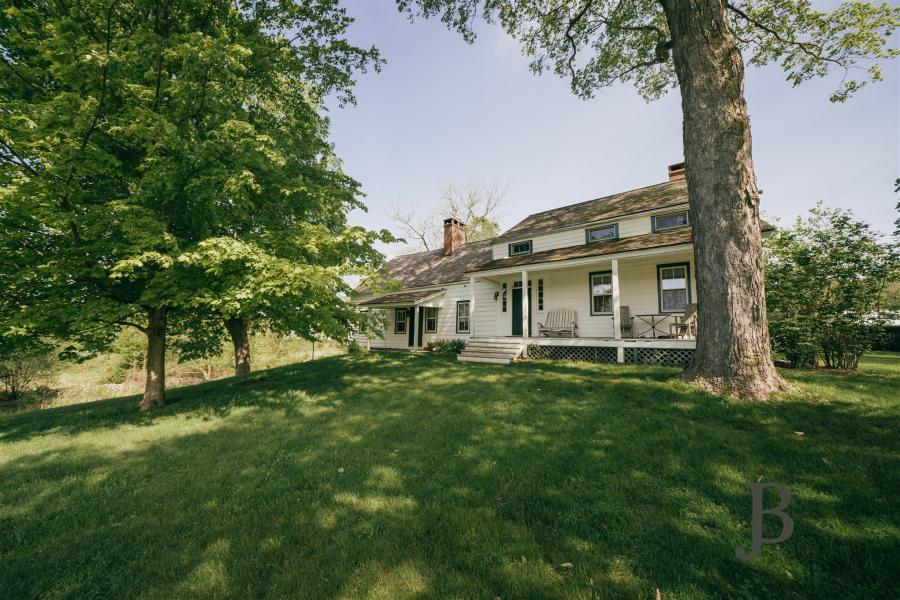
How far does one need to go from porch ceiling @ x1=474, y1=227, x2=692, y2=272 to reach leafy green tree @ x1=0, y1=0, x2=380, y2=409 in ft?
25.5

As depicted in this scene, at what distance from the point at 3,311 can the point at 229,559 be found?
307 inches

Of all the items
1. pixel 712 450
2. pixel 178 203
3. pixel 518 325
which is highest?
pixel 178 203

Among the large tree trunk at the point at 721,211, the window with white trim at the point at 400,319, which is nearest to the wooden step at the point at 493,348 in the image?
the large tree trunk at the point at 721,211

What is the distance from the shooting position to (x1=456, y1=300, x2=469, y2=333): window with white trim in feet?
56.6

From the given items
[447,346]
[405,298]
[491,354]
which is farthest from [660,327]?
[405,298]

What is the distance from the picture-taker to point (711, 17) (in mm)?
6379

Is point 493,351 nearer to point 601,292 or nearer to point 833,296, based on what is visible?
point 601,292

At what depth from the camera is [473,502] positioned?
3.23 meters

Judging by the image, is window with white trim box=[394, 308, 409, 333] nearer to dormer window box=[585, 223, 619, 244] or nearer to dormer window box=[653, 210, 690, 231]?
dormer window box=[585, 223, 619, 244]

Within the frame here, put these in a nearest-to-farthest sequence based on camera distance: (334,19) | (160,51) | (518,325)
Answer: (160,51) < (334,19) < (518,325)

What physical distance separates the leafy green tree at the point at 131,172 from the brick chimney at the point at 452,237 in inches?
533

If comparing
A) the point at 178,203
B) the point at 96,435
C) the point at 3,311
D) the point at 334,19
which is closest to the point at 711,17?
the point at 334,19

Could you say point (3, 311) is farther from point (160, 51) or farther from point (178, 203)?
point (160, 51)

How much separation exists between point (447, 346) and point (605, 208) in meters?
9.71
